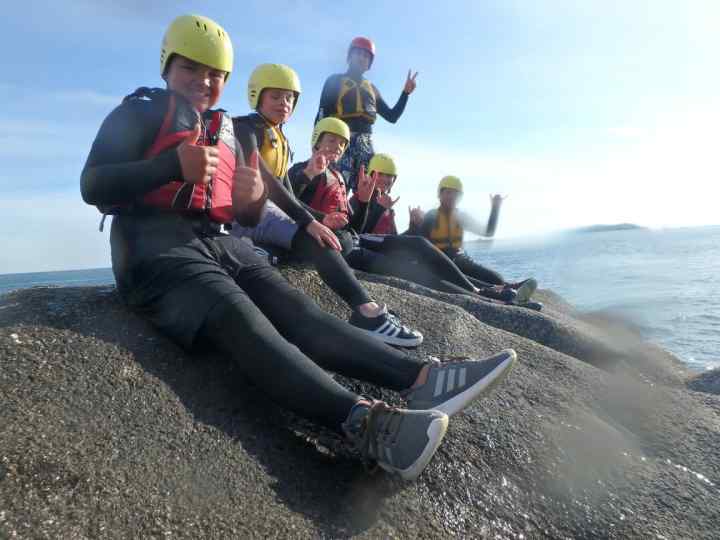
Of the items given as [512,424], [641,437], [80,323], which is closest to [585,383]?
[641,437]

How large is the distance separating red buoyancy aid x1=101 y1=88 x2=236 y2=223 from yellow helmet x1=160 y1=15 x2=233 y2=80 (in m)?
0.26

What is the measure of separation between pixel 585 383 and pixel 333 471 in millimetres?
2162

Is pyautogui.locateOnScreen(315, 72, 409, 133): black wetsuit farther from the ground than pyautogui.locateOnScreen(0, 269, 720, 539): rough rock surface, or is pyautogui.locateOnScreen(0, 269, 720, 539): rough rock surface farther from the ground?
pyautogui.locateOnScreen(315, 72, 409, 133): black wetsuit

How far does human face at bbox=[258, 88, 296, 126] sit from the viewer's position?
3.96 meters

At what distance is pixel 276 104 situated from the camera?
13.1ft

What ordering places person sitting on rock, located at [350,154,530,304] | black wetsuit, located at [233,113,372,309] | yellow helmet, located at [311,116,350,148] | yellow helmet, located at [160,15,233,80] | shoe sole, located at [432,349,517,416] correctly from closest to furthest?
shoe sole, located at [432,349,517,416] < yellow helmet, located at [160,15,233,80] < black wetsuit, located at [233,113,372,309] < yellow helmet, located at [311,116,350,148] < person sitting on rock, located at [350,154,530,304]

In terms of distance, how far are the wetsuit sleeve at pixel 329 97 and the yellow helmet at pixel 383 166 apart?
957 millimetres

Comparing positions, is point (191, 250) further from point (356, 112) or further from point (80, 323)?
point (356, 112)

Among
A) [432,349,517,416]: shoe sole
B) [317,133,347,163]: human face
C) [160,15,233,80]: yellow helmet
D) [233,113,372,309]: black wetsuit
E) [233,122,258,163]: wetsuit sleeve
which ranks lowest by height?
[432,349,517,416]: shoe sole

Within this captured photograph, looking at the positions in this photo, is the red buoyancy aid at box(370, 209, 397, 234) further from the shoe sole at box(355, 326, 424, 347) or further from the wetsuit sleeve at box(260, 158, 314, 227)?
the shoe sole at box(355, 326, 424, 347)

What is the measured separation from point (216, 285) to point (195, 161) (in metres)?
0.55

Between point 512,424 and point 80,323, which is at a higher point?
point 80,323

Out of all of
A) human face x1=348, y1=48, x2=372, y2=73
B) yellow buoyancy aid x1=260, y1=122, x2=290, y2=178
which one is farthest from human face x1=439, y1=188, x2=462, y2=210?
yellow buoyancy aid x1=260, y1=122, x2=290, y2=178

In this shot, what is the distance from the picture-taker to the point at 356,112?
A: 7.37 meters
